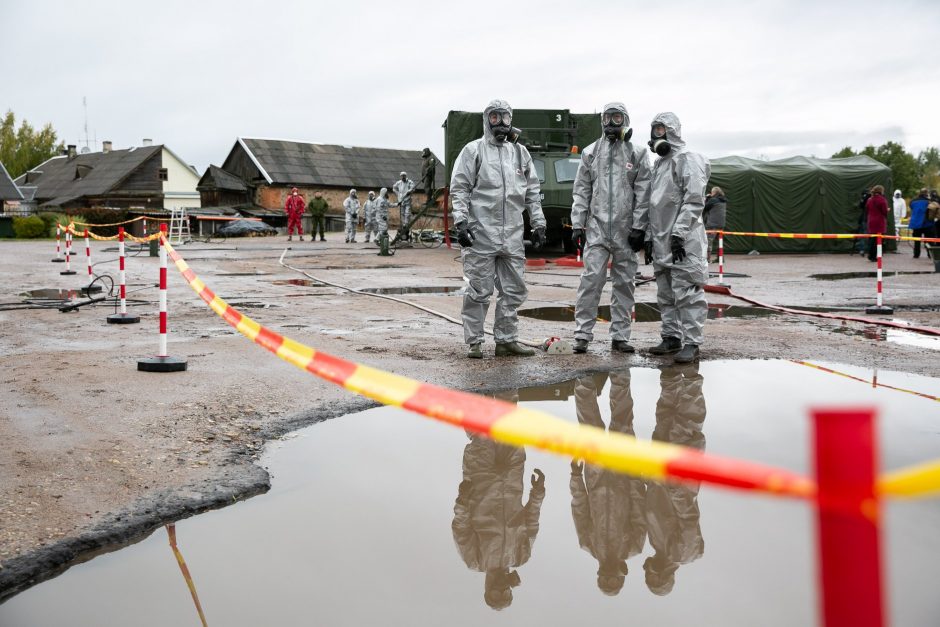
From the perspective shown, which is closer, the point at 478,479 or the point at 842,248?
the point at 478,479

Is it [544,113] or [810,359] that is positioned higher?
[544,113]

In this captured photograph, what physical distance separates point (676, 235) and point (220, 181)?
51.2 meters

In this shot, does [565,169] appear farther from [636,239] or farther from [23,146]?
[23,146]

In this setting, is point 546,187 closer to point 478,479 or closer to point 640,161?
point 640,161

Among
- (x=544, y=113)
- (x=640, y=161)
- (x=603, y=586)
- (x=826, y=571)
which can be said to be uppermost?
(x=544, y=113)

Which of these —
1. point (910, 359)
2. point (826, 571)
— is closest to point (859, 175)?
point (910, 359)

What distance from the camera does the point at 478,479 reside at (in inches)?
165

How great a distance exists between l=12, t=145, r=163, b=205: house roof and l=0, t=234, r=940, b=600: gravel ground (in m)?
47.9

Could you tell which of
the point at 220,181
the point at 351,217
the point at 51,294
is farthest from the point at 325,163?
the point at 51,294

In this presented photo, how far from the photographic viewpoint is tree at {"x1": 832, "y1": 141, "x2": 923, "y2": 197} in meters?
56.2

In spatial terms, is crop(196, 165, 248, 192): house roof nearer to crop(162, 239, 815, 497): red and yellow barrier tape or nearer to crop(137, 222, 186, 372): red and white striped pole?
crop(137, 222, 186, 372): red and white striped pole

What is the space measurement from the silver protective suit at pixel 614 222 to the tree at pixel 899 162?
52.0 meters

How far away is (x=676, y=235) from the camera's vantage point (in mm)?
7387

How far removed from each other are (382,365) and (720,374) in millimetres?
2610
